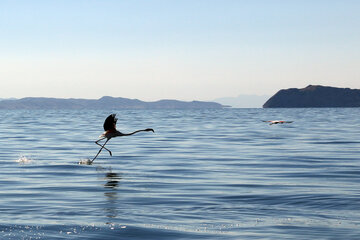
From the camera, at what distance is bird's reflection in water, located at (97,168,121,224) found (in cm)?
1309

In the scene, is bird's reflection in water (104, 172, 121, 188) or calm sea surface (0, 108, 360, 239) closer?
calm sea surface (0, 108, 360, 239)

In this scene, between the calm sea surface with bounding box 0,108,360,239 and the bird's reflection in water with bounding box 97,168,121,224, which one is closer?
the calm sea surface with bounding box 0,108,360,239

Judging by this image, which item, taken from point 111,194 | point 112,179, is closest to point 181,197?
point 111,194

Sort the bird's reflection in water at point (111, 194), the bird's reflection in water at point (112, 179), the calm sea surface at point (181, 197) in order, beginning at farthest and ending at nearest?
the bird's reflection in water at point (112, 179) → the bird's reflection in water at point (111, 194) → the calm sea surface at point (181, 197)

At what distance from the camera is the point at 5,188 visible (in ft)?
57.3

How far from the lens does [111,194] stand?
52.9ft

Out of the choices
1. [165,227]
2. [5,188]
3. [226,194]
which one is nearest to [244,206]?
[226,194]

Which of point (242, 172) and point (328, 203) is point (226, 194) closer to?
point (328, 203)

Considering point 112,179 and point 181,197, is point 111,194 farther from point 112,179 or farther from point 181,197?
point 112,179

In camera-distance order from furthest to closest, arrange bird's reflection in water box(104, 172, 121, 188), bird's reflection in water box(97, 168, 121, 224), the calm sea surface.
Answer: bird's reflection in water box(104, 172, 121, 188) → bird's reflection in water box(97, 168, 121, 224) → the calm sea surface

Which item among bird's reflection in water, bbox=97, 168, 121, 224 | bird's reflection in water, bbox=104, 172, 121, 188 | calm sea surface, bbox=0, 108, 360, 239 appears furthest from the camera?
bird's reflection in water, bbox=104, 172, 121, 188

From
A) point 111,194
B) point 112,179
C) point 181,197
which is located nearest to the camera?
point 181,197

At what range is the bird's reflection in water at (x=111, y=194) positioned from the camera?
1309 centimetres

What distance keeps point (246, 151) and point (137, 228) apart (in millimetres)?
20478
